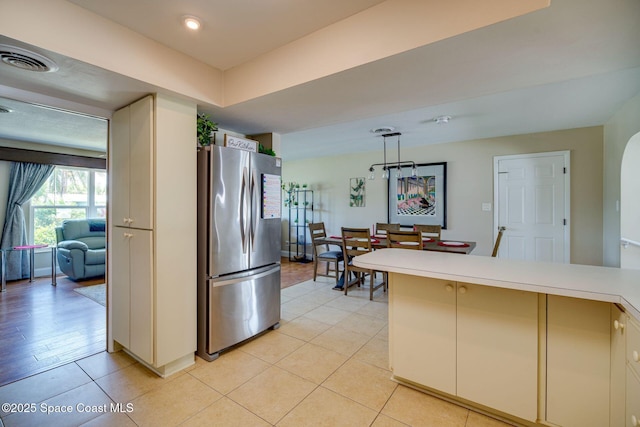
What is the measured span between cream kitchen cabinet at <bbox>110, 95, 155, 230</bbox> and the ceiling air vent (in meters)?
0.53

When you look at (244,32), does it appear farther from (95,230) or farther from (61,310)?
(95,230)

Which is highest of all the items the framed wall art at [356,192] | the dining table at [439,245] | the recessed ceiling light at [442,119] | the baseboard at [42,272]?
the recessed ceiling light at [442,119]

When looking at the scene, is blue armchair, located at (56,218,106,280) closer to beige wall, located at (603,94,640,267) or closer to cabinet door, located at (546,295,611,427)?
cabinet door, located at (546,295,611,427)

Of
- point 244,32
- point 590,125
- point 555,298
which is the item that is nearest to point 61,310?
point 244,32

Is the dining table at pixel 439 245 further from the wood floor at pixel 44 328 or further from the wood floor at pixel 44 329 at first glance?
the wood floor at pixel 44 329

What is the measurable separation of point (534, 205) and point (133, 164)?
5166mm

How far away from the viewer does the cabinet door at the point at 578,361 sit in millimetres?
1327

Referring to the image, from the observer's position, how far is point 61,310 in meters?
3.34

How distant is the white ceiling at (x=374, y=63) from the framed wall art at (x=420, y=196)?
7.21ft

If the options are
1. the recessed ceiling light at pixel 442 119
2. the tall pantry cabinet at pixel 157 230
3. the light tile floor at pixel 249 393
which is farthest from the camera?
the recessed ceiling light at pixel 442 119

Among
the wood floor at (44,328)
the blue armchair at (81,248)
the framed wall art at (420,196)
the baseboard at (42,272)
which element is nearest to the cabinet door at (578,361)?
the wood floor at (44,328)

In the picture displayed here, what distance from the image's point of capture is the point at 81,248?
15.1ft

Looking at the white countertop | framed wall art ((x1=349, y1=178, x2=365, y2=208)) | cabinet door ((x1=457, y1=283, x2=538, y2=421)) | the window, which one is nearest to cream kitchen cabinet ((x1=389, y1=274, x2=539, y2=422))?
cabinet door ((x1=457, y1=283, x2=538, y2=421))

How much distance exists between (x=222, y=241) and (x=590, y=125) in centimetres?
499
